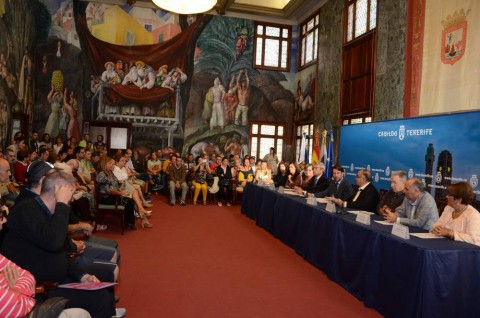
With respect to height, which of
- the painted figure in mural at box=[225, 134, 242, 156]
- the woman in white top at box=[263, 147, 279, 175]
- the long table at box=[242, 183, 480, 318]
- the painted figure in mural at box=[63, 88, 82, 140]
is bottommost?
the long table at box=[242, 183, 480, 318]

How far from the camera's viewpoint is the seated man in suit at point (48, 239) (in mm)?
2299

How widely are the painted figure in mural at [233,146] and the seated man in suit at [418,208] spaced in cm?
1027

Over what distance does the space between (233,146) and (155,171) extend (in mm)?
3681

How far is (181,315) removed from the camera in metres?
3.37

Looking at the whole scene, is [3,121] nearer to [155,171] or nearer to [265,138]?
[155,171]

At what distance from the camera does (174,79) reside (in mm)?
13906

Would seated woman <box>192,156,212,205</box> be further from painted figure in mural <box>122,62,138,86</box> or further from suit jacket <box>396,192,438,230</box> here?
suit jacket <box>396,192,438,230</box>

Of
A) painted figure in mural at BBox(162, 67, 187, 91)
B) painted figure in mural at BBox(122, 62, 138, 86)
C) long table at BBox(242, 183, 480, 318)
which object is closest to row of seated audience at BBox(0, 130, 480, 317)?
long table at BBox(242, 183, 480, 318)

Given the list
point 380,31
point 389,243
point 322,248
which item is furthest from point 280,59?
point 389,243

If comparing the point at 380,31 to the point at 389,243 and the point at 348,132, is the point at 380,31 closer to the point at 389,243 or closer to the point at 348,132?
the point at 348,132

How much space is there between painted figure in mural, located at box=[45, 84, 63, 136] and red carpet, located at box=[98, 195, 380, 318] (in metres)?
7.40

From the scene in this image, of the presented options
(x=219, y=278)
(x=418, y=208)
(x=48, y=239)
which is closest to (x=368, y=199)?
(x=418, y=208)

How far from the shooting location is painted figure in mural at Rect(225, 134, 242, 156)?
14.3m

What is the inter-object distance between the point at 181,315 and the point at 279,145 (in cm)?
1193
